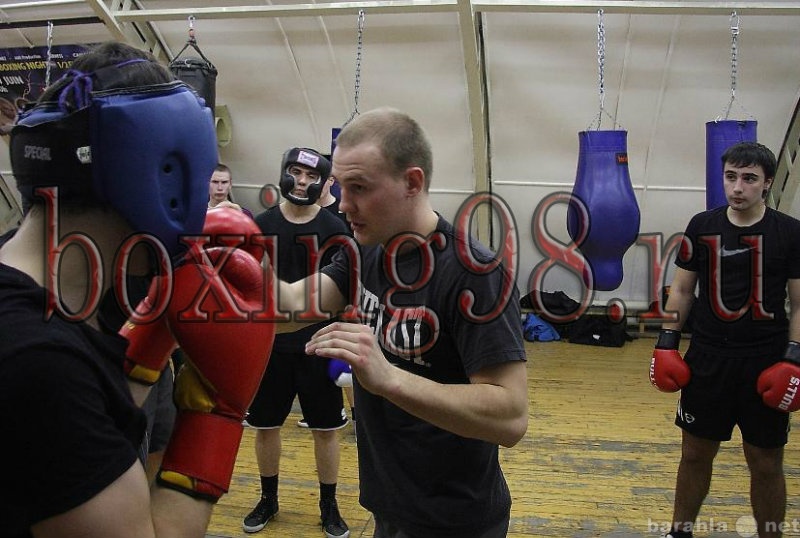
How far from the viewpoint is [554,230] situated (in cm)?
713

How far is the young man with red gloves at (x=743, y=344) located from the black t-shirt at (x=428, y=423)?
4.90 ft

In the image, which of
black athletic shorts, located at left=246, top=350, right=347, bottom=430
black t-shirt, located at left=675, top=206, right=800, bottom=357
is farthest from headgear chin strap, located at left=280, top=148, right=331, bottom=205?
black t-shirt, located at left=675, top=206, right=800, bottom=357

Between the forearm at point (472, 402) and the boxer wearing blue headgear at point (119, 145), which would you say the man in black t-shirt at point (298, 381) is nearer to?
the forearm at point (472, 402)

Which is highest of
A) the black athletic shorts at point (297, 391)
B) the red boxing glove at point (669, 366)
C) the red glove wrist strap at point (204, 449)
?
the red glove wrist strap at point (204, 449)

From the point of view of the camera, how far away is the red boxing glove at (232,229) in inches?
61.2

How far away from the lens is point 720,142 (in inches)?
162

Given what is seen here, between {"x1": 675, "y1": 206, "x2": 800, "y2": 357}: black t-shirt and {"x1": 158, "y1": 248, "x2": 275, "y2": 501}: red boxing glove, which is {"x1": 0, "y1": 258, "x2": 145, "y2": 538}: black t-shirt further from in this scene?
{"x1": 675, "y1": 206, "x2": 800, "y2": 357}: black t-shirt

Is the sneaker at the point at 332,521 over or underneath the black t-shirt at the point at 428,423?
underneath

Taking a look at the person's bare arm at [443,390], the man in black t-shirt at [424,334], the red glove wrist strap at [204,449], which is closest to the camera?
the red glove wrist strap at [204,449]

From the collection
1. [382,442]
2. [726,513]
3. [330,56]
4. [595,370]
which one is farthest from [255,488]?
[330,56]

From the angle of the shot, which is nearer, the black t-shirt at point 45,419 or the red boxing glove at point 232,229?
the black t-shirt at point 45,419

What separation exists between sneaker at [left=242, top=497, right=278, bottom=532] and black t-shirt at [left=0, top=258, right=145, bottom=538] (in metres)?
2.39

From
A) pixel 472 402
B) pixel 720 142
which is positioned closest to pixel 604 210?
pixel 720 142

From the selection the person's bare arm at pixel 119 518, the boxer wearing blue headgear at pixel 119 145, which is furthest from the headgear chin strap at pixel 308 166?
the person's bare arm at pixel 119 518
